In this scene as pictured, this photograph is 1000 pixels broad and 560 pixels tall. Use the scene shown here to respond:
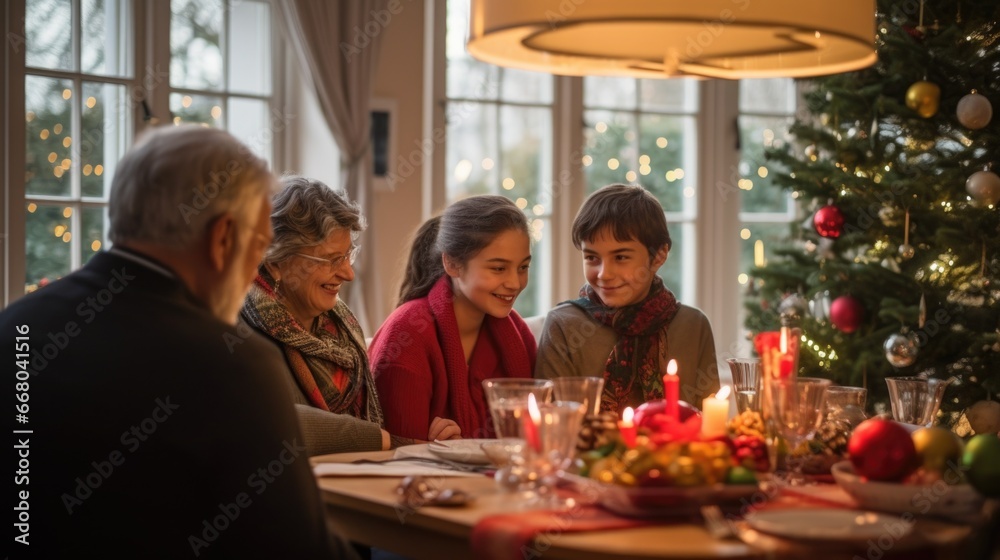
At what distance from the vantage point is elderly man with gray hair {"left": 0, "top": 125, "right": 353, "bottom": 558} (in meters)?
1.43

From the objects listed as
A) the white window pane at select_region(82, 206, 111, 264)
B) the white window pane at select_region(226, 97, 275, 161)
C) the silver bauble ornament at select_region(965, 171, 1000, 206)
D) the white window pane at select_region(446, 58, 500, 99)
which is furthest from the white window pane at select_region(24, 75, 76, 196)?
the silver bauble ornament at select_region(965, 171, 1000, 206)

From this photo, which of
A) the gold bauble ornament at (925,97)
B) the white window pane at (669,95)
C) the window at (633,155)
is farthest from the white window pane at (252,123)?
the gold bauble ornament at (925,97)

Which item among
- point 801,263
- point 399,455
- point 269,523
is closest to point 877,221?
point 801,263

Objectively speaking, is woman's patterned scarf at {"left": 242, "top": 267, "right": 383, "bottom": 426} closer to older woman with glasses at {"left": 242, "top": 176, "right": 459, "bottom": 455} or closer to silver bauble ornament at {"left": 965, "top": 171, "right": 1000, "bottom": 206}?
older woman with glasses at {"left": 242, "top": 176, "right": 459, "bottom": 455}

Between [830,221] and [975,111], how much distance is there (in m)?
0.62

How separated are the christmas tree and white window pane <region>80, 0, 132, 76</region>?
2590mm

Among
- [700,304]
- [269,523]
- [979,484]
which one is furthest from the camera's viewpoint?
[700,304]

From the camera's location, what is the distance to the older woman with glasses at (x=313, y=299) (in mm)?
2428

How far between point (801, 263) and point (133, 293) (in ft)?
10.2

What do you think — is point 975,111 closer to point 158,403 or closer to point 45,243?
point 158,403

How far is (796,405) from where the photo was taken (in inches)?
70.7

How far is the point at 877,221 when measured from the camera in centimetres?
374

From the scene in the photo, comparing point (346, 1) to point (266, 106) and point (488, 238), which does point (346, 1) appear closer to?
point (266, 106)

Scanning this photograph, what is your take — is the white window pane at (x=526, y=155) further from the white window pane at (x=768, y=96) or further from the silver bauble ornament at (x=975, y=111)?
the silver bauble ornament at (x=975, y=111)
